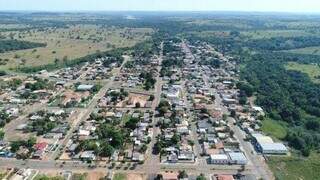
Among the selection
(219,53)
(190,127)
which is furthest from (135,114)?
(219,53)

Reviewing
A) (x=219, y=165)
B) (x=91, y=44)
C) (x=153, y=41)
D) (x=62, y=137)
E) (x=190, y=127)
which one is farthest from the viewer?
(x=153, y=41)

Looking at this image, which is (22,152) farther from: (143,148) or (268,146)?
(268,146)

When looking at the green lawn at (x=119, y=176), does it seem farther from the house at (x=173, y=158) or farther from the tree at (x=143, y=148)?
the house at (x=173, y=158)

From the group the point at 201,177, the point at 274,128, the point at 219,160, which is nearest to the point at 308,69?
the point at 274,128

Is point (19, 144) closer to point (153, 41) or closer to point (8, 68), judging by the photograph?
point (8, 68)

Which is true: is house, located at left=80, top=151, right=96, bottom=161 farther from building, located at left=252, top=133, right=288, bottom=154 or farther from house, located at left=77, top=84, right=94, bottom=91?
house, located at left=77, top=84, right=94, bottom=91
